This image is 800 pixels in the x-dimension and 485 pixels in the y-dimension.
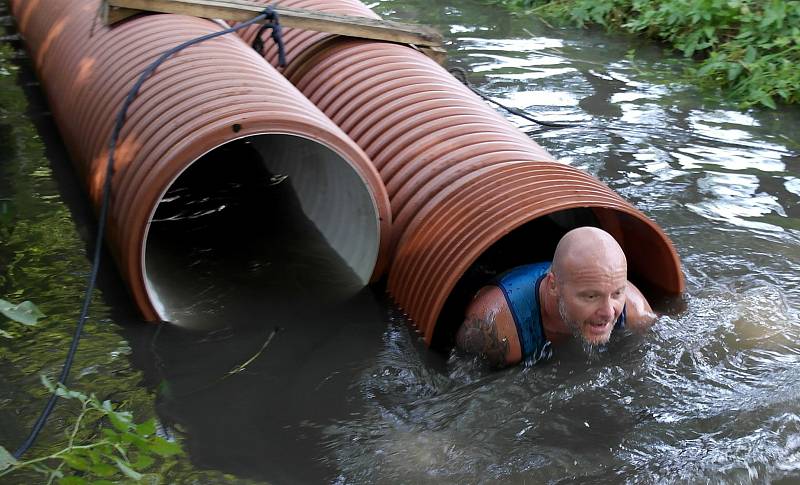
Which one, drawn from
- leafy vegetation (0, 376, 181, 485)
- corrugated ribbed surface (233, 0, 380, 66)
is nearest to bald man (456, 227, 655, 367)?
leafy vegetation (0, 376, 181, 485)

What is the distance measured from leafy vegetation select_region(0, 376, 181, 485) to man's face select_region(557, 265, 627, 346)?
1934 mm

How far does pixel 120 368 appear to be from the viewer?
15.8 feet

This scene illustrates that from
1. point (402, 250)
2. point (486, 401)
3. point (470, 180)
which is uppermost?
point (470, 180)

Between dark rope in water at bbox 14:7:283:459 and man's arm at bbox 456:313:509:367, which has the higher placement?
dark rope in water at bbox 14:7:283:459

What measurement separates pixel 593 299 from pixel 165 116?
95.3 inches

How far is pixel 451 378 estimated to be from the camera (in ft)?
15.9

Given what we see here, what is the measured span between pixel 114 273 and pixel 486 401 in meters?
2.52

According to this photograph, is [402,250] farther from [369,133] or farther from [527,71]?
[527,71]

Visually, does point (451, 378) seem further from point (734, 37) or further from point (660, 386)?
point (734, 37)

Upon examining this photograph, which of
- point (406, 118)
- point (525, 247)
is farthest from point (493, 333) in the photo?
point (406, 118)

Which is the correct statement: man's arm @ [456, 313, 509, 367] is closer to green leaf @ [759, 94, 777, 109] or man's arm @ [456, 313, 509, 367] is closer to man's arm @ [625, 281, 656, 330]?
man's arm @ [625, 281, 656, 330]

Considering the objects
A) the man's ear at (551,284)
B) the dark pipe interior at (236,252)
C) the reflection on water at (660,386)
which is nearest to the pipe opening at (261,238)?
the dark pipe interior at (236,252)

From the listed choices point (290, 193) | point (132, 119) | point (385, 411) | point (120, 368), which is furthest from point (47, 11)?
point (385, 411)

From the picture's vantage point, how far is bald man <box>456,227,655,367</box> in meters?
4.45
